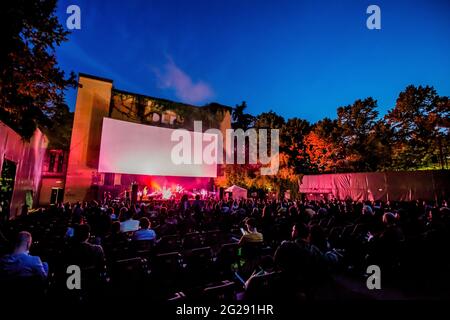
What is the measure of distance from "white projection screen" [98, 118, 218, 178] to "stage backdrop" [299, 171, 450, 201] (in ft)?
38.4

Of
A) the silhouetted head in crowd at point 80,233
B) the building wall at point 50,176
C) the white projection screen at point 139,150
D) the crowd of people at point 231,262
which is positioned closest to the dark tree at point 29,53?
the crowd of people at point 231,262

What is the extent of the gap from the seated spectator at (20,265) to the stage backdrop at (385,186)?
55.1ft

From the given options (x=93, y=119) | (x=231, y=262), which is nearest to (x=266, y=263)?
(x=231, y=262)

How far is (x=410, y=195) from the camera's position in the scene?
13.2m

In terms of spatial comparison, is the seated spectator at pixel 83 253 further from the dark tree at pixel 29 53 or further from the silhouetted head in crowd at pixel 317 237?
the dark tree at pixel 29 53

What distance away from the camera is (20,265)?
94.6 inches

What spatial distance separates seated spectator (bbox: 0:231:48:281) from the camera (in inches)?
92.1

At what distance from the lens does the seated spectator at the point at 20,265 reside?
7.68 ft

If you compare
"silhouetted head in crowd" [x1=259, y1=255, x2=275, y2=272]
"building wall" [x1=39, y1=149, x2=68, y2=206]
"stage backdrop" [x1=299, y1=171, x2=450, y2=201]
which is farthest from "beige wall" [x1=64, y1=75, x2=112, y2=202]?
"stage backdrop" [x1=299, y1=171, x2=450, y2=201]

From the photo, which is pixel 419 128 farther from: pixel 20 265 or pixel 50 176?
pixel 50 176

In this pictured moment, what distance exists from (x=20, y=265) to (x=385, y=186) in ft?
56.9

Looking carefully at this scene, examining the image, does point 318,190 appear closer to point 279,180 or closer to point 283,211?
point 279,180
